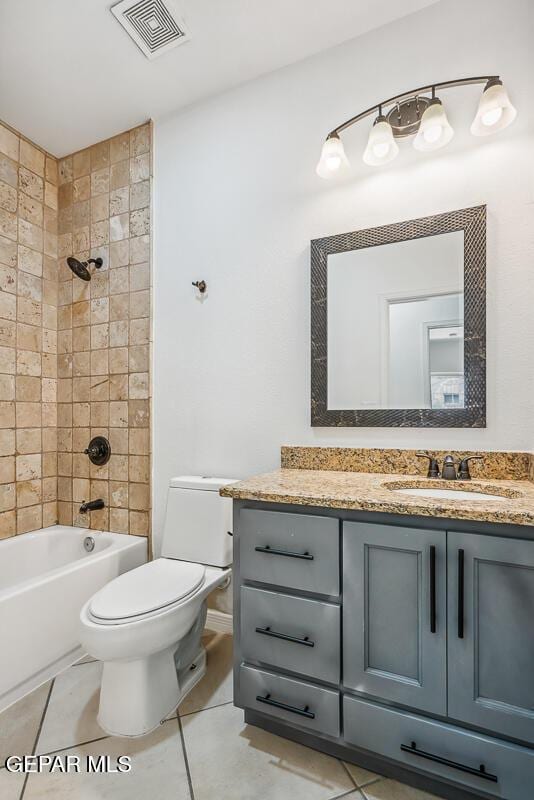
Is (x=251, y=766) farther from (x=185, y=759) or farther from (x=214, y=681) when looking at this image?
(x=214, y=681)

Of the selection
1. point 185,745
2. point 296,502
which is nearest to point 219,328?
point 296,502

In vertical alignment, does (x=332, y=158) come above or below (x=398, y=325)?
above

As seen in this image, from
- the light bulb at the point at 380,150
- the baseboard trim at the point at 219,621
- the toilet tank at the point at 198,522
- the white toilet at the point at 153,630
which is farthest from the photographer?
the baseboard trim at the point at 219,621

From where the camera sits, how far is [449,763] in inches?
43.3

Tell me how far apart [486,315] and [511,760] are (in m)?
1.35

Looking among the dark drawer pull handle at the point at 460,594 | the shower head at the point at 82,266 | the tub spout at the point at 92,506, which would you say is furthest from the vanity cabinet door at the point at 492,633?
the shower head at the point at 82,266

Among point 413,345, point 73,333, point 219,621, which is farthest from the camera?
point 73,333

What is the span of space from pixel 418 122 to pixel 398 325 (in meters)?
0.80

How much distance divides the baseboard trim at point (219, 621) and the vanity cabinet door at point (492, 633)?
3.98ft

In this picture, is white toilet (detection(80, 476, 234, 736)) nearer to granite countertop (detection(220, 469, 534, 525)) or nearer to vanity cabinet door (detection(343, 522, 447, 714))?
granite countertop (detection(220, 469, 534, 525))

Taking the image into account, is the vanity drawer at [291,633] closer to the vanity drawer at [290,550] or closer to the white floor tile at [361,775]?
the vanity drawer at [290,550]

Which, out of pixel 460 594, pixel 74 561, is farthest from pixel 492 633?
pixel 74 561

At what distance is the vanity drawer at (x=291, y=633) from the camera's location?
124cm

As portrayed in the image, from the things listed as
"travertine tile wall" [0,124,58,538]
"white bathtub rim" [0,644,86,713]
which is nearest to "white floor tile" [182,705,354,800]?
"white bathtub rim" [0,644,86,713]
